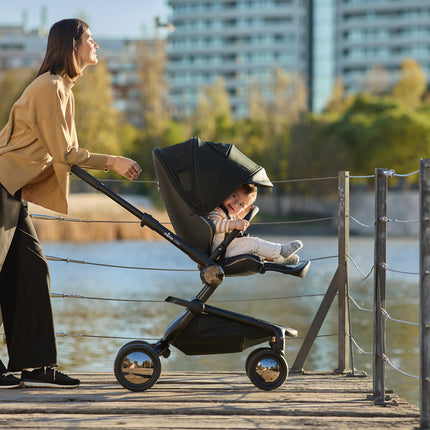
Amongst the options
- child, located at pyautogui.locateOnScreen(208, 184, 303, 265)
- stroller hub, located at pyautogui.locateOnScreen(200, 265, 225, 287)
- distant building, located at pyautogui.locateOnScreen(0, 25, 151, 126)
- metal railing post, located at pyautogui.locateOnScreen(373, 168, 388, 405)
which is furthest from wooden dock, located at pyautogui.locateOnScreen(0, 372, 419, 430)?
distant building, located at pyautogui.locateOnScreen(0, 25, 151, 126)

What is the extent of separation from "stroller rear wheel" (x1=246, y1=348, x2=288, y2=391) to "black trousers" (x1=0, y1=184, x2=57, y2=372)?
2.70 feet

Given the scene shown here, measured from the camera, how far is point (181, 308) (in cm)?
1038

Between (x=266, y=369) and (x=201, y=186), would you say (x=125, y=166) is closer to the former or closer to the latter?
(x=201, y=186)

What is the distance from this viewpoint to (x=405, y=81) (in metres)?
55.5

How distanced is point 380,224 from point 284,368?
2.30 ft

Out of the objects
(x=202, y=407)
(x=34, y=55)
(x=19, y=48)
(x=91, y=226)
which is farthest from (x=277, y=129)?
(x=19, y=48)

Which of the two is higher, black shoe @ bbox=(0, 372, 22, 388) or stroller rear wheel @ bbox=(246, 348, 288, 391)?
stroller rear wheel @ bbox=(246, 348, 288, 391)

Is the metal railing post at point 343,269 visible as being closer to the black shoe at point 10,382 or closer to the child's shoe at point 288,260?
the child's shoe at point 288,260

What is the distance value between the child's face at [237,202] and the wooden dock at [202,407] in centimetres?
74

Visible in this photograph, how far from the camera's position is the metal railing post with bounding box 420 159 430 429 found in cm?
290

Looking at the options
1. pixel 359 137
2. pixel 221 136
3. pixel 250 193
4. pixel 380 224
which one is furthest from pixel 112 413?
pixel 221 136

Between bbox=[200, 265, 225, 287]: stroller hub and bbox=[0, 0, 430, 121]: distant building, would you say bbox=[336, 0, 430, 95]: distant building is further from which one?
bbox=[200, 265, 225, 287]: stroller hub

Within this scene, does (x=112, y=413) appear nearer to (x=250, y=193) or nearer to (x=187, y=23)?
(x=250, y=193)

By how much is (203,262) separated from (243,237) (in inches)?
8.5
